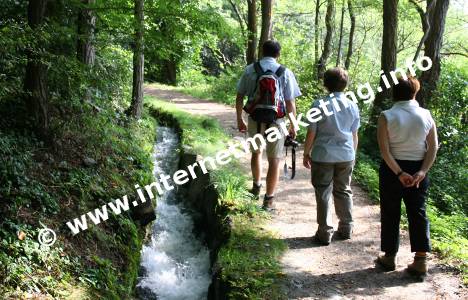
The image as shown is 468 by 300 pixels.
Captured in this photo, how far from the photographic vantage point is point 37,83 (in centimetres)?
578

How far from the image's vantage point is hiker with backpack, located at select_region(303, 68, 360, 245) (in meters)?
5.25

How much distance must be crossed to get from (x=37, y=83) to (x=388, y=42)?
338 inches

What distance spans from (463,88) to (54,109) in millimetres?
9819

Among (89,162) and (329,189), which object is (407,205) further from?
(89,162)

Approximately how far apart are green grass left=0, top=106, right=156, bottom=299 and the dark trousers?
3096 mm

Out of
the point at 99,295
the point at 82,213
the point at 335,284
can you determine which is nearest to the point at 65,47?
the point at 82,213

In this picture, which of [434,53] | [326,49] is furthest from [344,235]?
[326,49]

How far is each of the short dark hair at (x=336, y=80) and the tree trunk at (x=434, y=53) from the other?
7.00m

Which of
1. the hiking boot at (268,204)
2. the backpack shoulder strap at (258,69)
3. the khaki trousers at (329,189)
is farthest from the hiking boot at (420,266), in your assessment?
the backpack shoulder strap at (258,69)

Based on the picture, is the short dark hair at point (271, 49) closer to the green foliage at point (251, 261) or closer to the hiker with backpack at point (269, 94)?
the hiker with backpack at point (269, 94)

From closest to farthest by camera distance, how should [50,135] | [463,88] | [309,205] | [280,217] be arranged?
[50,135] → [280,217] → [309,205] → [463,88]

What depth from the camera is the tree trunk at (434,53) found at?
11375mm

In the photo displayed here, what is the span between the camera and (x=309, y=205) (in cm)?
728

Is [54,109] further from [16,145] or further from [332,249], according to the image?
[332,249]
